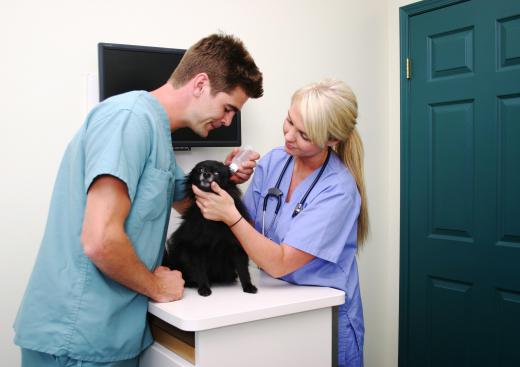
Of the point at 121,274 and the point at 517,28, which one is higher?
the point at 517,28

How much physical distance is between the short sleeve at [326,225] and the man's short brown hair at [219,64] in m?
0.44

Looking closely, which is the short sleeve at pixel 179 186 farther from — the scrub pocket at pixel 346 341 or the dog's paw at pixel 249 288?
the scrub pocket at pixel 346 341

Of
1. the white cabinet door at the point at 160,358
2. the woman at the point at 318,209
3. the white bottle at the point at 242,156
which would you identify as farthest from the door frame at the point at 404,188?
the white cabinet door at the point at 160,358

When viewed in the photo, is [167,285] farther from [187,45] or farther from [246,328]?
[187,45]

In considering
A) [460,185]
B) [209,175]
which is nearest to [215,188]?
[209,175]

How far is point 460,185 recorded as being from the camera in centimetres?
268

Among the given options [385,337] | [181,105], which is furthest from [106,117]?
[385,337]

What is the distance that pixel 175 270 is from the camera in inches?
61.9

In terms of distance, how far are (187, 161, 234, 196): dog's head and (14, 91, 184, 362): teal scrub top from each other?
0.18 m

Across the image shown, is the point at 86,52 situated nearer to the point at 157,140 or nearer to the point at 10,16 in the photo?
the point at 10,16

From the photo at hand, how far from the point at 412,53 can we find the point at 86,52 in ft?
5.84

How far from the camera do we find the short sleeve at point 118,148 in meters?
1.21

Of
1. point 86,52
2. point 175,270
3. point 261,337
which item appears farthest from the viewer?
point 86,52

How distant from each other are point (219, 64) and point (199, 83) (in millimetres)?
78
